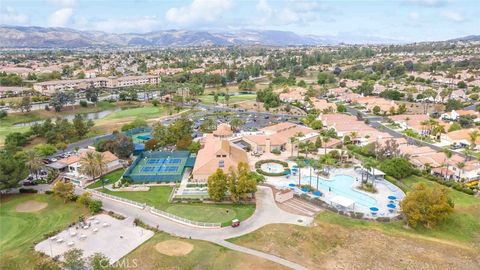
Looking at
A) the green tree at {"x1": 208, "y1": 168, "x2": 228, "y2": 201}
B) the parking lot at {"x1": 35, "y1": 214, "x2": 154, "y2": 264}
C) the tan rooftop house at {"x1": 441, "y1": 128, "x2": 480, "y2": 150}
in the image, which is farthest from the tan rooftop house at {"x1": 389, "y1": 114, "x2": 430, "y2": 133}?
the parking lot at {"x1": 35, "y1": 214, "x2": 154, "y2": 264}

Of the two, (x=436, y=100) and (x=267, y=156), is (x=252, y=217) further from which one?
(x=436, y=100)

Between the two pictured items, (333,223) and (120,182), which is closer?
(333,223)

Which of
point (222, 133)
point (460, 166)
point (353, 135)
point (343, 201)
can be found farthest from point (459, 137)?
point (222, 133)

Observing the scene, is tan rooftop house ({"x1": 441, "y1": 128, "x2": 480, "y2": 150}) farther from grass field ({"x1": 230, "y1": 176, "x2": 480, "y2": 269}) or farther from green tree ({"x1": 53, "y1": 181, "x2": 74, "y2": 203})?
green tree ({"x1": 53, "y1": 181, "x2": 74, "y2": 203})

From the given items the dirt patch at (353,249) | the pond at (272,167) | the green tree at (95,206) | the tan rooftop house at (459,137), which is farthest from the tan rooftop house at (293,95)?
the green tree at (95,206)

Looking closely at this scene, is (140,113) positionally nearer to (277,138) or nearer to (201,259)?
(277,138)

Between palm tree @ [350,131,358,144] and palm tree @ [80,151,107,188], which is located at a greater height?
palm tree @ [80,151,107,188]

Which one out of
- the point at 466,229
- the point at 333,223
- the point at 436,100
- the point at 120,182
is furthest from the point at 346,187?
the point at 436,100
